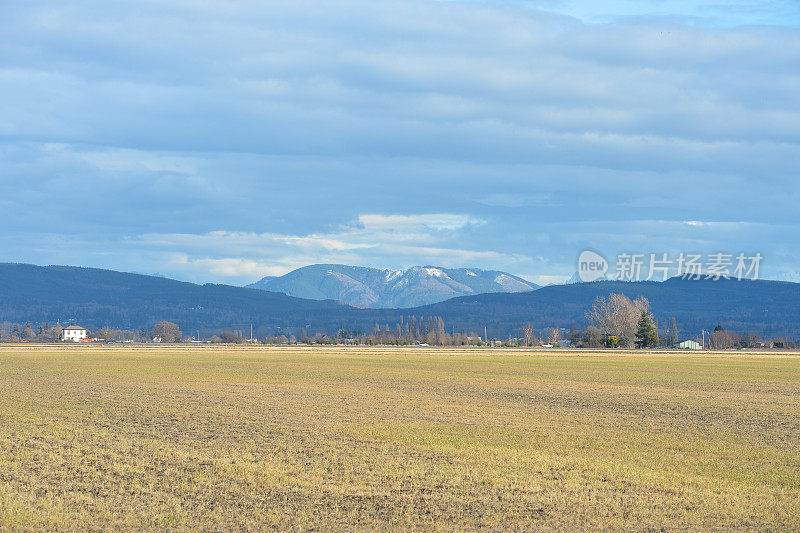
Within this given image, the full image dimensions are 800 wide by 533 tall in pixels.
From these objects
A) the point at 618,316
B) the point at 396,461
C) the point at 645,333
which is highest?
the point at 618,316

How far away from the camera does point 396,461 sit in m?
19.5

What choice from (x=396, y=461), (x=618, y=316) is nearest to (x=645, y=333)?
(x=618, y=316)

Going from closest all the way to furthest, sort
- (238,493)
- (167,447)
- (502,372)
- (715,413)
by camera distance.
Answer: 1. (238,493)
2. (167,447)
3. (715,413)
4. (502,372)

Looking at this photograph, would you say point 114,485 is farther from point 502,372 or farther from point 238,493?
point 502,372

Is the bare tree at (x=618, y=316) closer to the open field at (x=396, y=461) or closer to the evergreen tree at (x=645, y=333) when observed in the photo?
the evergreen tree at (x=645, y=333)

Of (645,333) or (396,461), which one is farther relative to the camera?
(645,333)

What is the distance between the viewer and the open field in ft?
48.0

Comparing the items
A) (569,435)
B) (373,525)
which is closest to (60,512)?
(373,525)

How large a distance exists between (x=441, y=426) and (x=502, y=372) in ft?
111

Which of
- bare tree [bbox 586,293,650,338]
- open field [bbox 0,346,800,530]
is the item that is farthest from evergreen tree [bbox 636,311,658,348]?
open field [bbox 0,346,800,530]

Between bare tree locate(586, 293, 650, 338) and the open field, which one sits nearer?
the open field

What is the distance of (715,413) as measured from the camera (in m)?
30.7

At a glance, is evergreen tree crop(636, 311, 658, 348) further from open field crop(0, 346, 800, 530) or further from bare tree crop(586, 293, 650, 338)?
open field crop(0, 346, 800, 530)

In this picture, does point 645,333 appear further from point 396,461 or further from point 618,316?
point 396,461
